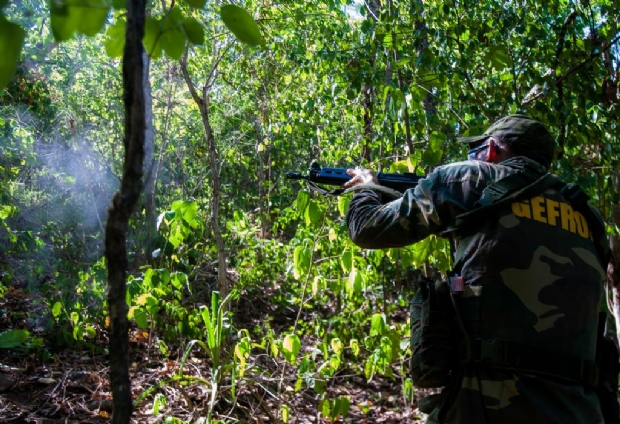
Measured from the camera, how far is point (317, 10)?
5984 millimetres

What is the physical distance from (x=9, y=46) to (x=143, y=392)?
363 cm

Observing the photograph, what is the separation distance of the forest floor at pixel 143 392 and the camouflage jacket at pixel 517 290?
6.45 ft

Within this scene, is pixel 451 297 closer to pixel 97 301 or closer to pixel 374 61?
pixel 374 61

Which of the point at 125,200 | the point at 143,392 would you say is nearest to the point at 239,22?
the point at 125,200

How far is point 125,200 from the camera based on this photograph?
620 millimetres

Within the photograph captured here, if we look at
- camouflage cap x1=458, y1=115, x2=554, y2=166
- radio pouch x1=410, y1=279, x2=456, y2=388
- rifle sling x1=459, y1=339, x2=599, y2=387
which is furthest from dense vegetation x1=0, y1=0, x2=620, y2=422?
rifle sling x1=459, y1=339, x2=599, y2=387

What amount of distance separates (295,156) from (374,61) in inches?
118

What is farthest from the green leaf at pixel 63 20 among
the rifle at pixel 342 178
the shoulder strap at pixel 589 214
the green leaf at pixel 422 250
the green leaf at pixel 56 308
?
the green leaf at pixel 56 308

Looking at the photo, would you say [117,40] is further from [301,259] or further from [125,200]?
[301,259]

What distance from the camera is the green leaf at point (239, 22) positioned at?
2.48 feet

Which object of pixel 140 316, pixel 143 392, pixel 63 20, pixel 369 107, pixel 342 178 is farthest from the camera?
pixel 369 107

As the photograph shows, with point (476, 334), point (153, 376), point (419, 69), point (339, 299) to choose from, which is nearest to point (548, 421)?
point (476, 334)

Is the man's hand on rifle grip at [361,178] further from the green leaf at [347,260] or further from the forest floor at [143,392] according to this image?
the forest floor at [143,392]

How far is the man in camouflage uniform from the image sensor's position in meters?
1.87
